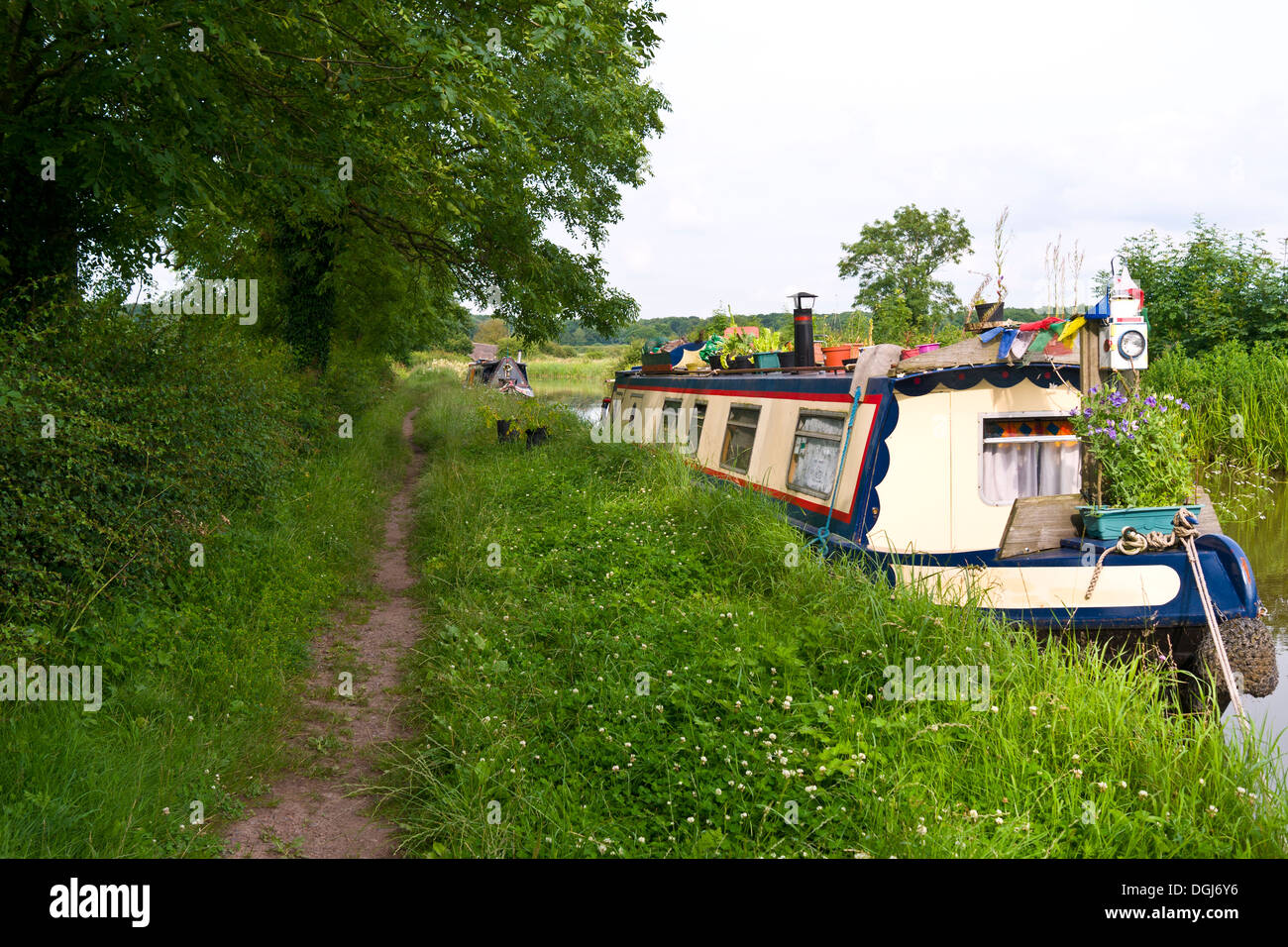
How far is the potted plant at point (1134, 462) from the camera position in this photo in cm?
464

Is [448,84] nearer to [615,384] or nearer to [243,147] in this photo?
[243,147]

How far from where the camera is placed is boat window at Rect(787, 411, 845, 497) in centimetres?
596

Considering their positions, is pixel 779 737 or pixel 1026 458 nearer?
pixel 779 737

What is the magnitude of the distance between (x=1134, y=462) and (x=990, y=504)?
2.91 ft

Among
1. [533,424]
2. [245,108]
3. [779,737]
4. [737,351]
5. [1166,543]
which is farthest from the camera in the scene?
[533,424]

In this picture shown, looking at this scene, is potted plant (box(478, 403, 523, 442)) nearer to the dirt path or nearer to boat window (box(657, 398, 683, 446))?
boat window (box(657, 398, 683, 446))

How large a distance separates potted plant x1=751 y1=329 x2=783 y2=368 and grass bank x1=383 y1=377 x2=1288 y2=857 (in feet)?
9.78

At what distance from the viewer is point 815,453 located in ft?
20.7

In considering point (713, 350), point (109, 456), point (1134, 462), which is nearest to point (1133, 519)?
point (1134, 462)

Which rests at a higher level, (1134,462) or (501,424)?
(501,424)

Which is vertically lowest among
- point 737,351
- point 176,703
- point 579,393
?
point 176,703

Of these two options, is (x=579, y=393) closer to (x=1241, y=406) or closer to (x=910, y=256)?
(x=910, y=256)

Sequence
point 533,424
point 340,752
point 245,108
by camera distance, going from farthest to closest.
Answer: point 533,424, point 245,108, point 340,752

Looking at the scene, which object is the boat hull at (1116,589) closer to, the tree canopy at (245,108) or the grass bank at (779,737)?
the grass bank at (779,737)
